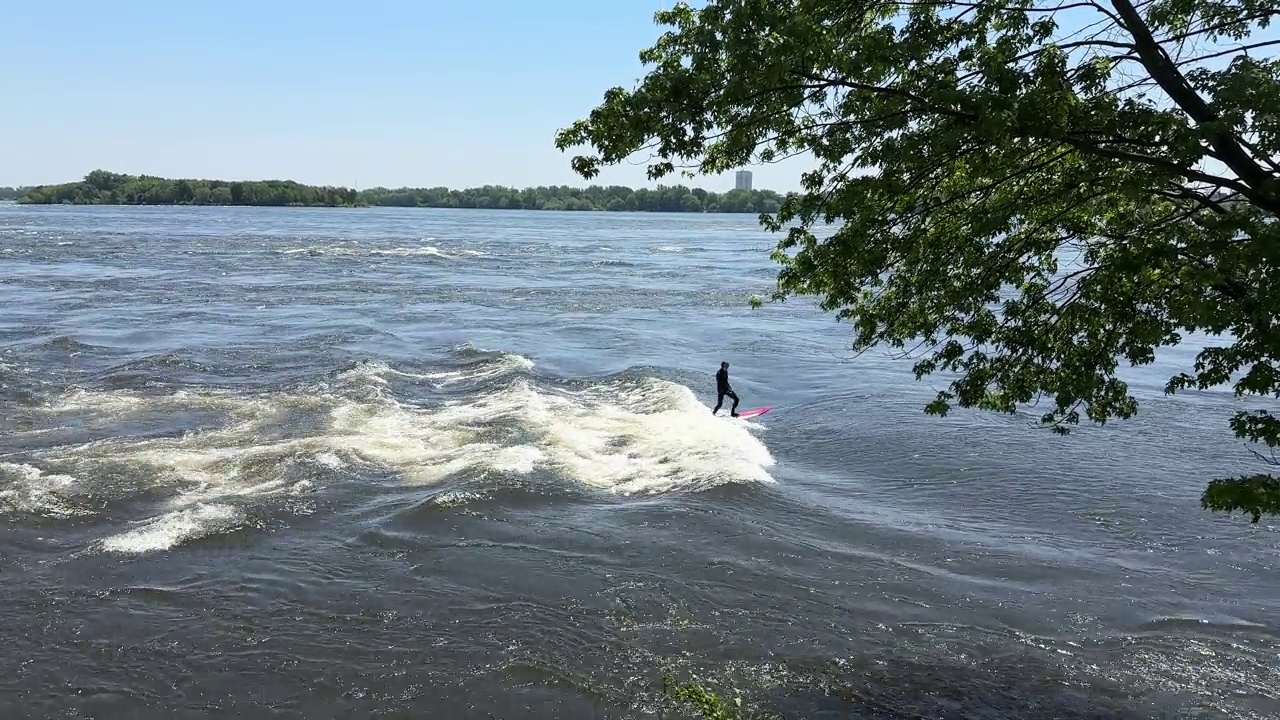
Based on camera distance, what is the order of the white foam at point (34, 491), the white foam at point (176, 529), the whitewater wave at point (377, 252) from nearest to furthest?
the white foam at point (176, 529), the white foam at point (34, 491), the whitewater wave at point (377, 252)

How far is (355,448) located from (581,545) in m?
6.82

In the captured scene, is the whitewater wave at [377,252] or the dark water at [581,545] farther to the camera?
the whitewater wave at [377,252]

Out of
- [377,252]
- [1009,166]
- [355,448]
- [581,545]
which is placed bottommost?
[581,545]

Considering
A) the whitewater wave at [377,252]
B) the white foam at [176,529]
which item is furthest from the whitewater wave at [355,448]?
the whitewater wave at [377,252]

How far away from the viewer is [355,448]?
19.2m

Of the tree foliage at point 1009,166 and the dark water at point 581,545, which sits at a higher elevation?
the tree foliage at point 1009,166

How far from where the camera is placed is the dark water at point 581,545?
34.5 ft

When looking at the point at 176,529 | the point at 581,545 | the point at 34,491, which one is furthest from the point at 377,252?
the point at 581,545

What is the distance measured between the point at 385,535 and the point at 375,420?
300 inches

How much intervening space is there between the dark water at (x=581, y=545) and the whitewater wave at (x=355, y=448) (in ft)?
0.36

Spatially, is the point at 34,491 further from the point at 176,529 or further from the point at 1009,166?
the point at 1009,166

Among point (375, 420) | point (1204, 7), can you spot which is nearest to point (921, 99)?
point (1204, 7)

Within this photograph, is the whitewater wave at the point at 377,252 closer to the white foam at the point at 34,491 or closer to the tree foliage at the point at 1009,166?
the white foam at the point at 34,491

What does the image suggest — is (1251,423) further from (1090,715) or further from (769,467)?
(769,467)
